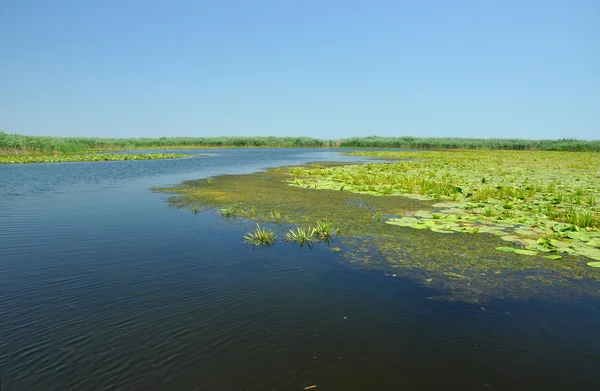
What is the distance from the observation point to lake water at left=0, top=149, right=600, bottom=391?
3.68 m

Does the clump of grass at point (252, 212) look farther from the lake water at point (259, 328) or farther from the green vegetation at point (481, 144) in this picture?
the green vegetation at point (481, 144)

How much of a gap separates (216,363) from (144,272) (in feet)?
11.0

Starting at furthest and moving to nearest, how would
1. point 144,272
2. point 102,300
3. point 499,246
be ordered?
1. point 499,246
2. point 144,272
3. point 102,300

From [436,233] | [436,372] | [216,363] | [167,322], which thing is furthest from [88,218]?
[436,372]

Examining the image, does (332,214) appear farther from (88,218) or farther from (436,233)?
(88,218)

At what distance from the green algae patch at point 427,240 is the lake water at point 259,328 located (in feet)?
1.90

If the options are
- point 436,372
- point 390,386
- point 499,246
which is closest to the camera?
point 390,386

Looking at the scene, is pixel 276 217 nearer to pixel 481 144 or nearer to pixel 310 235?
pixel 310 235

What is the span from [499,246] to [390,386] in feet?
19.1

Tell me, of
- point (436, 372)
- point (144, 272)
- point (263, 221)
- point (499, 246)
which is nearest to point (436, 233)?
point (499, 246)

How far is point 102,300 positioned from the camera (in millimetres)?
5402

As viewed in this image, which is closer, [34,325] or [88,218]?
[34,325]

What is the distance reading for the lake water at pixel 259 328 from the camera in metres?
3.68

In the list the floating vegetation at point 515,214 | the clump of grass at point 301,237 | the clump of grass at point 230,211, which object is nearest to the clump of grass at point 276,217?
the clump of grass at point 230,211
